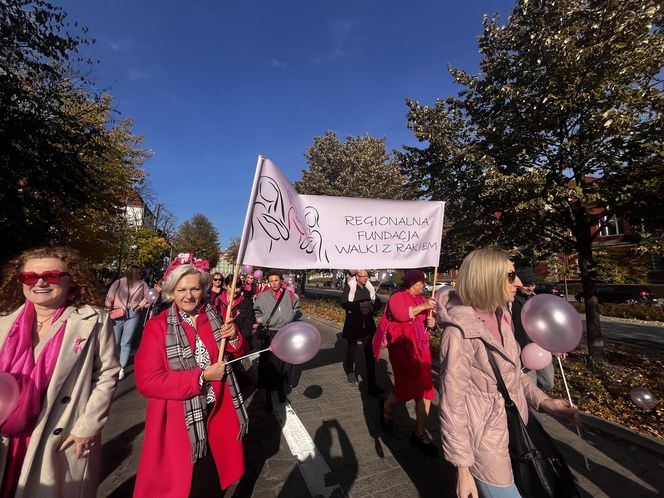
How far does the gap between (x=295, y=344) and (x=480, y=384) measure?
125 cm

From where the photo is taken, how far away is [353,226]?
12.0 ft

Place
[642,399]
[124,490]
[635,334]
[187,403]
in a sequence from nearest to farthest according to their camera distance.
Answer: [187,403], [124,490], [642,399], [635,334]

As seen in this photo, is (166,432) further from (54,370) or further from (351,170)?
(351,170)

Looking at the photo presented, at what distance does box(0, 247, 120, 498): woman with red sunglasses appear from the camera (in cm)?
175

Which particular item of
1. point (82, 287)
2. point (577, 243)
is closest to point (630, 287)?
point (577, 243)

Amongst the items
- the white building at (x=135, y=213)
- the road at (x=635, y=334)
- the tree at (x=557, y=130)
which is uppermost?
the white building at (x=135, y=213)

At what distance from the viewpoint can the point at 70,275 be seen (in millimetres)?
2117

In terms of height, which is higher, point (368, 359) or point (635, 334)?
point (368, 359)

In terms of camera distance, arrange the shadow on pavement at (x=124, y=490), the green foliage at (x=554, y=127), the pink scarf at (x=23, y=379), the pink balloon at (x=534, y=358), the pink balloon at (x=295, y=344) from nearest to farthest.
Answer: the pink scarf at (x=23, y=379) < the pink balloon at (x=295, y=344) < the pink balloon at (x=534, y=358) < the shadow on pavement at (x=124, y=490) < the green foliage at (x=554, y=127)

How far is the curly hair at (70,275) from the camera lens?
6.54 feet

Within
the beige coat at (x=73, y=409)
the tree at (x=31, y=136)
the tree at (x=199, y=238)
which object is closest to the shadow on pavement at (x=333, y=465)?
the beige coat at (x=73, y=409)

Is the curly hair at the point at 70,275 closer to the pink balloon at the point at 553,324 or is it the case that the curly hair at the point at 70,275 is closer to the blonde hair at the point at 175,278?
the blonde hair at the point at 175,278

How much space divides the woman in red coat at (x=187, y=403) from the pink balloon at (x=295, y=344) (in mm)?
373

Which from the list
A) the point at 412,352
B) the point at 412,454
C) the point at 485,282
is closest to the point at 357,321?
the point at 412,352
